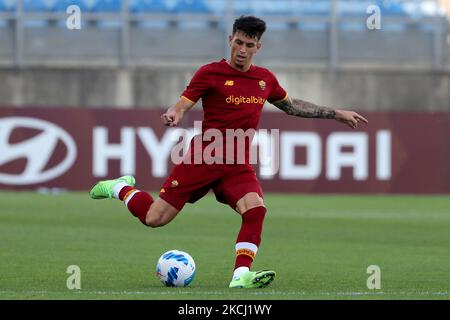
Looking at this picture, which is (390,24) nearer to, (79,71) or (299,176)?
(299,176)

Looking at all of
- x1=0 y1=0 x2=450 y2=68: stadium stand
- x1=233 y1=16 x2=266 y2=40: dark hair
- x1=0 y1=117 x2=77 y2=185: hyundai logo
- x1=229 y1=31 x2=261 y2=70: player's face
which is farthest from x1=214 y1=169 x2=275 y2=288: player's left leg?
x1=0 y1=0 x2=450 y2=68: stadium stand

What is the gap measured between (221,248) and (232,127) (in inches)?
163

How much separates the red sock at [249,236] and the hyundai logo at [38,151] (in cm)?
1612

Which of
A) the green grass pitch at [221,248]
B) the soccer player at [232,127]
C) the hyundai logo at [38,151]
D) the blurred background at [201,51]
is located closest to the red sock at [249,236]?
the soccer player at [232,127]

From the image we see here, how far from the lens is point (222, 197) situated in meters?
9.66

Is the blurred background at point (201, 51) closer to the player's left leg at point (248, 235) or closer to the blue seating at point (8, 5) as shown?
the blue seating at point (8, 5)

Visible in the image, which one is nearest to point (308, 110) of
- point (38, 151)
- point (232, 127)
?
point (232, 127)

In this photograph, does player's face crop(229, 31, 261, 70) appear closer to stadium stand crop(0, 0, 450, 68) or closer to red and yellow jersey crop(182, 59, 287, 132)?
red and yellow jersey crop(182, 59, 287, 132)

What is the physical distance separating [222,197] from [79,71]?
57.9 ft

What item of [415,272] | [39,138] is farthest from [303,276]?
[39,138]

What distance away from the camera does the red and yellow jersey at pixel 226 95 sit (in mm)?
9547

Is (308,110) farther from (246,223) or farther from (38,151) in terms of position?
(38,151)

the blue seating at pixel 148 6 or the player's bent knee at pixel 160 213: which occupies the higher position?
the blue seating at pixel 148 6

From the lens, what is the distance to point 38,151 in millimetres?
25109
